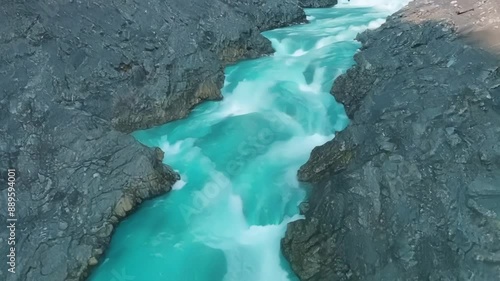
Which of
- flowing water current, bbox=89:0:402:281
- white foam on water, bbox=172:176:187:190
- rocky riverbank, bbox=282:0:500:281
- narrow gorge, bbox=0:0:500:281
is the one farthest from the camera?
white foam on water, bbox=172:176:187:190

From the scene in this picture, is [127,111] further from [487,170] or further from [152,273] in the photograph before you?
[487,170]

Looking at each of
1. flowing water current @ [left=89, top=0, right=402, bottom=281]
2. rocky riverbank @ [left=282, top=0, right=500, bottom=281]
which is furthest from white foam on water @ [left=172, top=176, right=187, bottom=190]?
rocky riverbank @ [left=282, top=0, right=500, bottom=281]

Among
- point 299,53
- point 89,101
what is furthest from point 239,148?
point 299,53

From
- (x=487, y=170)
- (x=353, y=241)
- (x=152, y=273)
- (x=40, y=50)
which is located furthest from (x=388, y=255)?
(x=40, y=50)

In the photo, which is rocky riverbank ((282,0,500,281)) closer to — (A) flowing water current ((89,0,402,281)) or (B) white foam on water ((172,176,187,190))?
(A) flowing water current ((89,0,402,281))

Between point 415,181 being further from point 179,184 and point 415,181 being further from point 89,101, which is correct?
point 89,101

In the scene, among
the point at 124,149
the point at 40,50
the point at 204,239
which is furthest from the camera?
the point at 40,50

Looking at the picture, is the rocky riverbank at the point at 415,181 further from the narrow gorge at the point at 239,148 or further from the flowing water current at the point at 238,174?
the flowing water current at the point at 238,174
